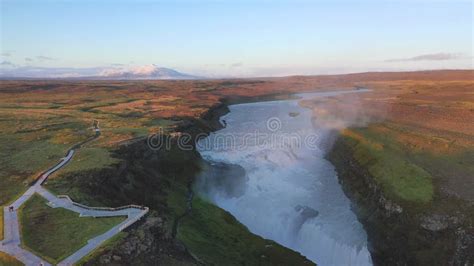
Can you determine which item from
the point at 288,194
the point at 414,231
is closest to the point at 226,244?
the point at 288,194

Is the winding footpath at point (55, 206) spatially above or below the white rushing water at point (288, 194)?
above

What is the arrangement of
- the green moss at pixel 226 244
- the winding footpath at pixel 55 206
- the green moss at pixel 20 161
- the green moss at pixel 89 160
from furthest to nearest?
the green moss at pixel 89 160, the green moss at pixel 20 161, the green moss at pixel 226 244, the winding footpath at pixel 55 206

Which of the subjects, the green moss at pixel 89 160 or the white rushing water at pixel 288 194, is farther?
the green moss at pixel 89 160

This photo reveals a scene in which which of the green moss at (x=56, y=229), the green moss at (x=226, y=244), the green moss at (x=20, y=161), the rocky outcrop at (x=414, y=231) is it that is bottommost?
the green moss at (x=226, y=244)

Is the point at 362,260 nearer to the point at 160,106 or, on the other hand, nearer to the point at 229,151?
the point at 229,151

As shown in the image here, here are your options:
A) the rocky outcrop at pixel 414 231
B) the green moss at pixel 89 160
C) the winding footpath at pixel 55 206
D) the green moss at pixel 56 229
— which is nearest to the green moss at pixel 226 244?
the winding footpath at pixel 55 206

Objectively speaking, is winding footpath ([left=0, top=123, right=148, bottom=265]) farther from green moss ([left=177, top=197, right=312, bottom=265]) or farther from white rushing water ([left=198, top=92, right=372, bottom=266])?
white rushing water ([left=198, top=92, right=372, bottom=266])

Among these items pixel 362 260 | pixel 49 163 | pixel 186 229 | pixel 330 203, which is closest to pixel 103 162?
pixel 49 163

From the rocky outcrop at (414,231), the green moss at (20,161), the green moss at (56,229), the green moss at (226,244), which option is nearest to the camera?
the green moss at (56,229)

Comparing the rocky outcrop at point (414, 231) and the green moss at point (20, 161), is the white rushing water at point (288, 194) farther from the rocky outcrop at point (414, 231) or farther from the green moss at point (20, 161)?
the green moss at point (20, 161)
